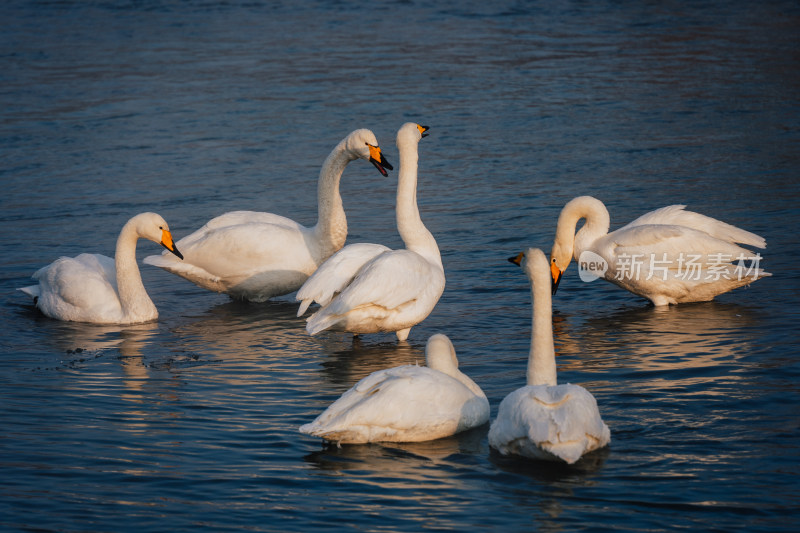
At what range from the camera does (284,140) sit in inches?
657

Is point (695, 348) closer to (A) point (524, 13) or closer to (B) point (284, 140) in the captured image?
(B) point (284, 140)

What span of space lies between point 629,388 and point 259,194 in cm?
745

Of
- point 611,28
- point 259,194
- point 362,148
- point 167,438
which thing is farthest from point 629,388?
point 611,28

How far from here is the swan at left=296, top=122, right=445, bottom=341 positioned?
8.49m

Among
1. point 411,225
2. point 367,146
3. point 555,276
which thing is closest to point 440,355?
point 411,225

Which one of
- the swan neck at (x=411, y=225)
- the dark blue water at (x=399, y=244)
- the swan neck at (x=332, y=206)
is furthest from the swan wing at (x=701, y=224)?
the swan neck at (x=332, y=206)

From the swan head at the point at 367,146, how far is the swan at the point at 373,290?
1.38m

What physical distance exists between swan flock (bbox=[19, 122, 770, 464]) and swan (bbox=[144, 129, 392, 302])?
1 cm

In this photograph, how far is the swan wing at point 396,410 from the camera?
6.42 meters

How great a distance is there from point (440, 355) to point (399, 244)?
4.74 metres

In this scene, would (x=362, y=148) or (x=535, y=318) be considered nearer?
(x=535, y=318)

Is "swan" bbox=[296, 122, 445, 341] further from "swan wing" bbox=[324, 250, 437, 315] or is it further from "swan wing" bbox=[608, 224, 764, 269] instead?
"swan wing" bbox=[608, 224, 764, 269]

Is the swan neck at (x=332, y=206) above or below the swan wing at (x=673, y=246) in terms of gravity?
above

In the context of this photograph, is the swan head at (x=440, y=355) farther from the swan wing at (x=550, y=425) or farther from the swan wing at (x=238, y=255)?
the swan wing at (x=238, y=255)
